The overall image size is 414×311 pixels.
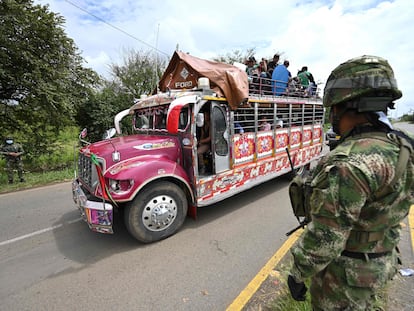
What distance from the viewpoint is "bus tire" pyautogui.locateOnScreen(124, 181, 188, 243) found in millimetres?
3148

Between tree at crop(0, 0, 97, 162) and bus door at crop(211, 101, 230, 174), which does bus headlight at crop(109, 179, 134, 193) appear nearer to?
bus door at crop(211, 101, 230, 174)

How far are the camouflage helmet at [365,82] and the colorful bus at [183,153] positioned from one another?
131cm

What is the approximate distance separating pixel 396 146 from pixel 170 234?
3.07m

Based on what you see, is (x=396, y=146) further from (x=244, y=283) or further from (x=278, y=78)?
(x=278, y=78)

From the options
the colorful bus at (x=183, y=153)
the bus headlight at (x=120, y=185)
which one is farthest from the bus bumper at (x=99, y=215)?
the bus headlight at (x=120, y=185)

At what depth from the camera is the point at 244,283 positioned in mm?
2443

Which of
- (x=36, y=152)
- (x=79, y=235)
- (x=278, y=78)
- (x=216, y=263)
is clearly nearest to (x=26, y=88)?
(x=36, y=152)

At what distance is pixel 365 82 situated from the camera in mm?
1170

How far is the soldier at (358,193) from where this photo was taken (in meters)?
1.06

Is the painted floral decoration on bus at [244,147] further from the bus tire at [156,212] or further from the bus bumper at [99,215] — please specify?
the bus bumper at [99,215]

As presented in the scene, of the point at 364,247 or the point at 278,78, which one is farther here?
the point at 278,78

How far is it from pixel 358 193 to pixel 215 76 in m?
3.42

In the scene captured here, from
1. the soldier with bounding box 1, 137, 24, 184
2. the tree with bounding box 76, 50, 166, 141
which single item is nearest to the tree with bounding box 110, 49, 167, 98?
the tree with bounding box 76, 50, 166, 141

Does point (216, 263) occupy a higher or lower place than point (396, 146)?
lower
